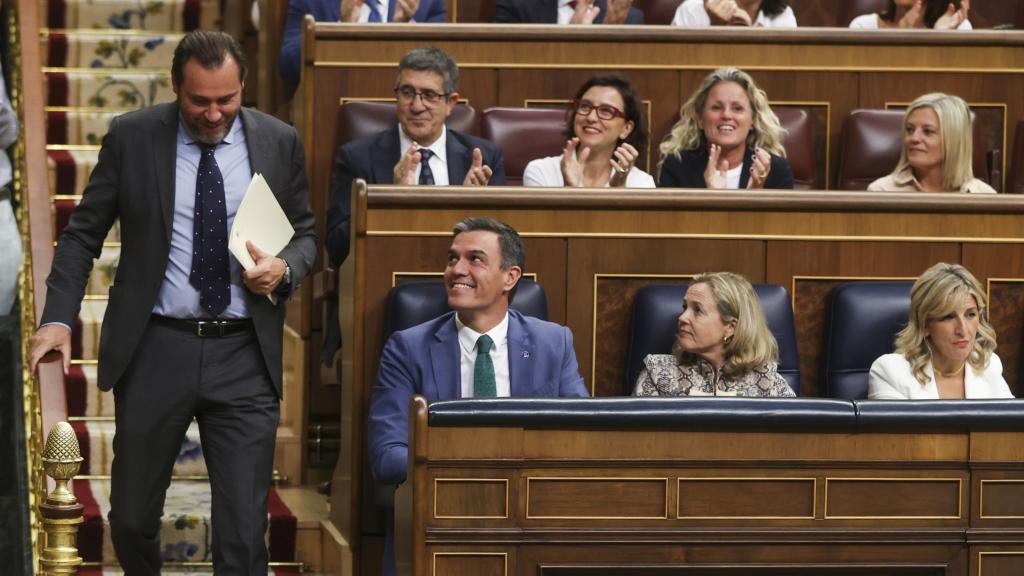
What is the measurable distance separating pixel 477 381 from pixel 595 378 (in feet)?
1.01

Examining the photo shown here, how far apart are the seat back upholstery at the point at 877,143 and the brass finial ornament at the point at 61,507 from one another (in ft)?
6.16

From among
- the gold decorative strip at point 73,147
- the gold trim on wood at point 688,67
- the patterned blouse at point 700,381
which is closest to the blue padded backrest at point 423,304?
the patterned blouse at point 700,381

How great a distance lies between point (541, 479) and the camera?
182cm

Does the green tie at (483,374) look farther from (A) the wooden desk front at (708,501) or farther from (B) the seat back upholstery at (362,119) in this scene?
(B) the seat back upholstery at (362,119)

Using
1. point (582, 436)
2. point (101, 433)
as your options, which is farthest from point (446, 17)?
point (582, 436)

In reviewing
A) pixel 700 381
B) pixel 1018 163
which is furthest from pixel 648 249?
pixel 1018 163

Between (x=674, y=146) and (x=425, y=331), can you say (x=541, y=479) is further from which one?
(x=674, y=146)

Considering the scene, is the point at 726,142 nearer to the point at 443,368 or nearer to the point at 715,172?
the point at 715,172

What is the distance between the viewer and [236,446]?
84.4 inches

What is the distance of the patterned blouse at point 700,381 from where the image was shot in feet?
8.05

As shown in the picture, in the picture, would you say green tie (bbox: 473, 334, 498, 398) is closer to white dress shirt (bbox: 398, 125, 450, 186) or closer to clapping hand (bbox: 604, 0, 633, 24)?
white dress shirt (bbox: 398, 125, 450, 186)

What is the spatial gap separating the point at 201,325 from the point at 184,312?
3 cm

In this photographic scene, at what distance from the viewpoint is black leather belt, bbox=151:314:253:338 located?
214 cm

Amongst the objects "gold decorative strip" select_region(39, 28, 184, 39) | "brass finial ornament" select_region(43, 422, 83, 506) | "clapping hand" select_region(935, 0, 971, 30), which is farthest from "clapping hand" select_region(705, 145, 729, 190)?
"gold decorative strip" select_region(39, 28, 184, 39)
